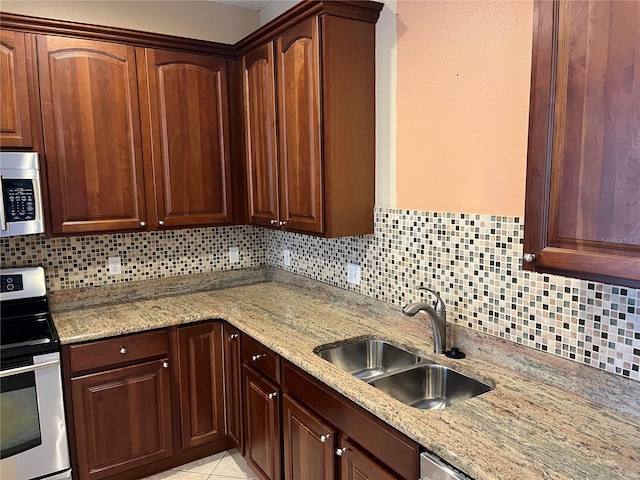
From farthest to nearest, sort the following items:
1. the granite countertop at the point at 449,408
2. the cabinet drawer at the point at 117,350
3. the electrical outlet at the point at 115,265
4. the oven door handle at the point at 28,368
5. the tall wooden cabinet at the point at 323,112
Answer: the electrical outlet at the point at 115,265
the cabinet drawer at the point at 117,350
the tall wooden cabinet at the point at 323,112
the oven door handle at the point at 28,368
the granite countertop at the point at 449,408

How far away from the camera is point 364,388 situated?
1.60 m

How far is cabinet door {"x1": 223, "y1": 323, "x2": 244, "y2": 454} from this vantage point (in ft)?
8.14

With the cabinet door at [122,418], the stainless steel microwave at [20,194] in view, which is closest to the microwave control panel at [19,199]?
the stainless steel microwave at [20,194]

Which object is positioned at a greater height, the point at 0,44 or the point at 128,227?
the point at 0,44

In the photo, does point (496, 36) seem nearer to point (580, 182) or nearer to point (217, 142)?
point (580, 182)

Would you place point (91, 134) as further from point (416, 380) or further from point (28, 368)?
point (416, 380)

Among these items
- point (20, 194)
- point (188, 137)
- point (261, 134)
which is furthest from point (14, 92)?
point (261, 134)

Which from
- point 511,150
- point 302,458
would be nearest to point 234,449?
point 302,458

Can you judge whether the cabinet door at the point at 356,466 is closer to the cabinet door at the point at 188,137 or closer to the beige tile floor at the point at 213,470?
the beige tile floor at the point at 213,470

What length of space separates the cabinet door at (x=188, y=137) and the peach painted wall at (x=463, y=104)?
3.78ft

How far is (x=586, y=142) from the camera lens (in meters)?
1.06

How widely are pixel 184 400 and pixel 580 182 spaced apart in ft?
7.35

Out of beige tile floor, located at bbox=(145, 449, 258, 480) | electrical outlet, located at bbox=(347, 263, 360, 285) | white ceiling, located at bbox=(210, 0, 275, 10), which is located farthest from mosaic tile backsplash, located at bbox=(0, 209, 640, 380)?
white ceiling, located at bbox=(210, 0, 275, 10)

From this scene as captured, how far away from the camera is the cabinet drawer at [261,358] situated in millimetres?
2092
